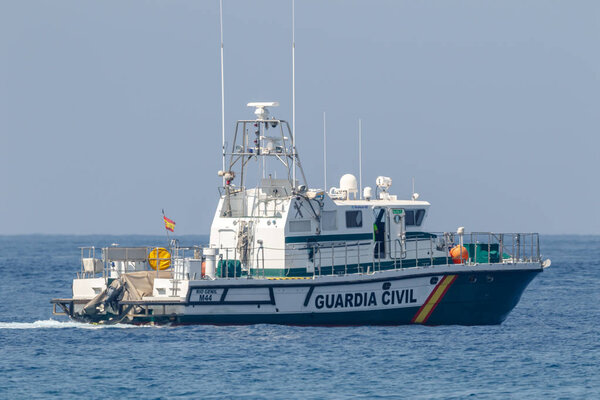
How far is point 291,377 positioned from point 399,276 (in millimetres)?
6172

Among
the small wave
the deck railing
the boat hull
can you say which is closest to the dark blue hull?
the boat hull

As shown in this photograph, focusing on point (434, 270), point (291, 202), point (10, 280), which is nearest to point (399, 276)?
point (434, 270)

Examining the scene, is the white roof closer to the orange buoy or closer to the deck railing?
the deck railing

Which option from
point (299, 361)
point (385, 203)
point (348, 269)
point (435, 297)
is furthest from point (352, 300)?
point (299, 361)

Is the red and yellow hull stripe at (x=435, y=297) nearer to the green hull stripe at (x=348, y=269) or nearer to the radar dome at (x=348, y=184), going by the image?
the green hull stripe at (x=348, y=269)

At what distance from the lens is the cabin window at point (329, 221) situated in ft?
92.5

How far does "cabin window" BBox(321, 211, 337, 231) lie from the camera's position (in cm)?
2820

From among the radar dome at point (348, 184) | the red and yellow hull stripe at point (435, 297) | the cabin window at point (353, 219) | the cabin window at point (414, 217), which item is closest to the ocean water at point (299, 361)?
the red and yellow hull stripe at point (435, 297)

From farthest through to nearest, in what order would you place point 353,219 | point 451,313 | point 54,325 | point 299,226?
point 54,325 → point 353,219 → point 451,313 → point 299,226

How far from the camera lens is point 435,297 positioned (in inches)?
Result: 1099

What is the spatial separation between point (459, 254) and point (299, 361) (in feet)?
23.7

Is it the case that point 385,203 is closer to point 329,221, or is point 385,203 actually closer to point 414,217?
point 414,217

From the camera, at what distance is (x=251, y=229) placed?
92.5 ft

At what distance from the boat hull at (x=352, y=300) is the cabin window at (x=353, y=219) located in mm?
1935
